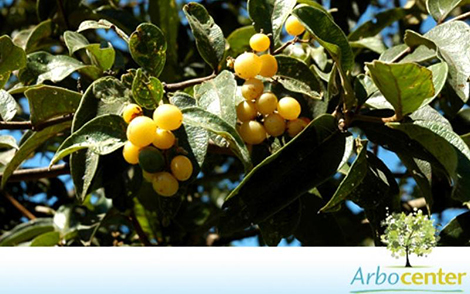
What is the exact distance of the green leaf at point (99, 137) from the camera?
1.01 m

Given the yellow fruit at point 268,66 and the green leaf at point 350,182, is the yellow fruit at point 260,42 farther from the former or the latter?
the green leaf at point 350,182

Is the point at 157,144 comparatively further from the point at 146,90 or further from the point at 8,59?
the point at 8,59

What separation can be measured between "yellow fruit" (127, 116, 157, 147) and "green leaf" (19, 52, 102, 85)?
29 centimetres

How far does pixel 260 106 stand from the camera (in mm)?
1116

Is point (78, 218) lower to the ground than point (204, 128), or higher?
lower

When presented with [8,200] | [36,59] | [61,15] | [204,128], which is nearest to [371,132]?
[204,128]

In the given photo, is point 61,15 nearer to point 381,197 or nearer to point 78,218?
point 78,218

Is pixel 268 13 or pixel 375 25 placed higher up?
pixel 268 13

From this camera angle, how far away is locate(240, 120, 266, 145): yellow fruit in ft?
3.63

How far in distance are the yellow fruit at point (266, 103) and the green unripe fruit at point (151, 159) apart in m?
0.18

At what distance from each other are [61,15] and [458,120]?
2.83ft

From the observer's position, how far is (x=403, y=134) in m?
1.09

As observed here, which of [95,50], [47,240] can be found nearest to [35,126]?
[95,50]

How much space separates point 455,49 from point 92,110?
1.77 ft
